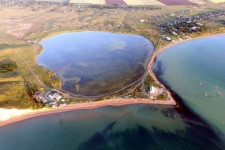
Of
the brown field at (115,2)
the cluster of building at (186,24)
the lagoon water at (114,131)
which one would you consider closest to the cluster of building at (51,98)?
the lagoon water at (114,131)

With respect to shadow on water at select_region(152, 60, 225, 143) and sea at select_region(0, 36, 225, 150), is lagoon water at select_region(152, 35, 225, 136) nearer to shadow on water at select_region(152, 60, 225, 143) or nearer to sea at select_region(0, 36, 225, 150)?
sea at select_region(0, 36, 225, 150)

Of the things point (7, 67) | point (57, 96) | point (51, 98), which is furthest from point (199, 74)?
point (7, 67)

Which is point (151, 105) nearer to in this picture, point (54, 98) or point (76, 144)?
point (76, 144)

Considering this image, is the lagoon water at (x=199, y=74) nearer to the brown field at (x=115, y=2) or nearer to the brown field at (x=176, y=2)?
the brown field at (x=176, y=2)

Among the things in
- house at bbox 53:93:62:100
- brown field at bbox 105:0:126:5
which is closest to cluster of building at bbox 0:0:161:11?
brown field at bbox 105:0:126:5

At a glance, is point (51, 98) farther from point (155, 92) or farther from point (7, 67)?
point (155, 92)

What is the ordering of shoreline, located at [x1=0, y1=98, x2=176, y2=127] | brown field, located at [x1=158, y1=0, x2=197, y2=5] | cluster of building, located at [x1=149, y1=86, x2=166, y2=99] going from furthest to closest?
brown field, located at [x1=158, y1=0, x2=197, y2=5] → cluster of building, located at [x1=149, y1=86, x2=166, y2=99] → shoreline, located at [x1=0, y1=98, x2=176, y2=127]

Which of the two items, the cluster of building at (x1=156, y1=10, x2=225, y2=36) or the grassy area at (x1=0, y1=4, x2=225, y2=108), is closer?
the grassy area at (x1=0, y1=4, x2=225, y2=108)
